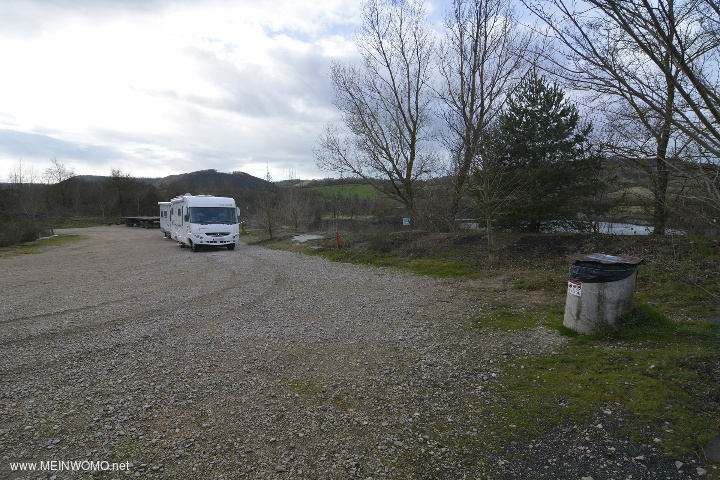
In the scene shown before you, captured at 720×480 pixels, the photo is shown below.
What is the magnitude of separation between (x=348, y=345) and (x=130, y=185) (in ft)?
217

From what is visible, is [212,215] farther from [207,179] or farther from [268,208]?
[207,179]

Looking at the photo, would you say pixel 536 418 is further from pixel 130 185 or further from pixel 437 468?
pixel 130 185

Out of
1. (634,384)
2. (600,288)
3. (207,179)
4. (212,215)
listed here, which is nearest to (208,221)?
(212,215)

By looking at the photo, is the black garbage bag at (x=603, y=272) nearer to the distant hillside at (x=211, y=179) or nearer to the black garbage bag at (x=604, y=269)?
the black garbage bag at (x=604, y=269)

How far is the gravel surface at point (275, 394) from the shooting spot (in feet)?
9.51

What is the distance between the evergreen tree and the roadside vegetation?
14.6ft

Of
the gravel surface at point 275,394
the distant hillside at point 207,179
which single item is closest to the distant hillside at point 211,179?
the distant hillside at point 207,179

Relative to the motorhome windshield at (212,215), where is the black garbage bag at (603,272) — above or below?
below

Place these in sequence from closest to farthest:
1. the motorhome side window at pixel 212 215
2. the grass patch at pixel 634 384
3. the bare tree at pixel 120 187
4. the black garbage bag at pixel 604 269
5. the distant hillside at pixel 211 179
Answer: the grass patch at pixel 634 384 < the black garbage bag at pixel 604 269 < the motorhome side window at pixel 212 215 < the bare tree at pixel 120 187 < the distant hillside at pixel 211 179

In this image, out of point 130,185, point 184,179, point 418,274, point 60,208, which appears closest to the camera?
point 418,274

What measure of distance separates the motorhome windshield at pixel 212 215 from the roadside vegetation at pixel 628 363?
44.3ft

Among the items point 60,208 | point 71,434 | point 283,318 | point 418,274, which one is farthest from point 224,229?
point 60,208

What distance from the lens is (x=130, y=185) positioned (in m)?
60.7

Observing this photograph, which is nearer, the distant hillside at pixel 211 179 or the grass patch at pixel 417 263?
the grass patch at pixel 417 263
